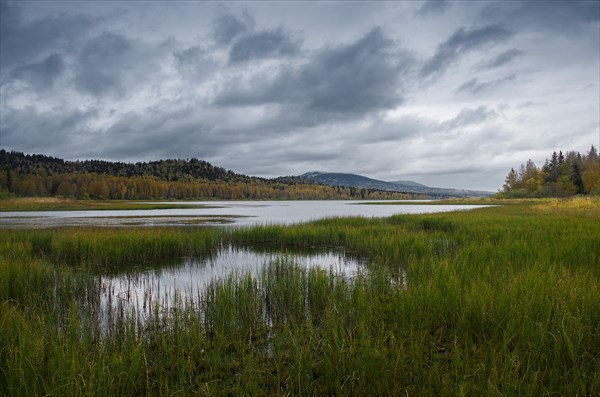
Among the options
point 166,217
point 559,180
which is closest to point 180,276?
point 166,217

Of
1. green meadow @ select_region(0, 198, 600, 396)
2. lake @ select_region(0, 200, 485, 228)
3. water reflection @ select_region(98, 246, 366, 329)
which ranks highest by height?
lake @ select_region(0, 200, 485, 228)

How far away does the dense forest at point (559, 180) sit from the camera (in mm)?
82500

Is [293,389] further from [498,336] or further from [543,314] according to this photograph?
[543,314]

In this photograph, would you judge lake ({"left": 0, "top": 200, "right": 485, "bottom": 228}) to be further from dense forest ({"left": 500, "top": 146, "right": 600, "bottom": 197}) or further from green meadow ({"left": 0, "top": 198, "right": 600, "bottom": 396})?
dense forest ({"left": 500, "top": 146, "right": 600, "bottom": 197})

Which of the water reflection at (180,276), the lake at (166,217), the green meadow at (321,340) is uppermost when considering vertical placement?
the lake at (166,217)

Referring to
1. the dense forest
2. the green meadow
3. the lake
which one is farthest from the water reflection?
the dense forest

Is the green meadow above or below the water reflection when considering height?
above

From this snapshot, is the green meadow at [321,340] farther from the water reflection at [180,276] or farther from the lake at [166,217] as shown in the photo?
the lake at [166,217]

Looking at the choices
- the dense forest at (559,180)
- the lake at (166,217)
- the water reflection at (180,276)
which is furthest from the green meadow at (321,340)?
the dense forest at (559,180)

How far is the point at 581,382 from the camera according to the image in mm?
4242

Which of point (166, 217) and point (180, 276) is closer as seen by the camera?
point (180, 276)

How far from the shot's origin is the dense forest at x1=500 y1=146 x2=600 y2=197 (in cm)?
8250

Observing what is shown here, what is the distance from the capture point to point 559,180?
297ft

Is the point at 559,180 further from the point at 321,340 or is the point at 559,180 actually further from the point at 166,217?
the point at 321,340
